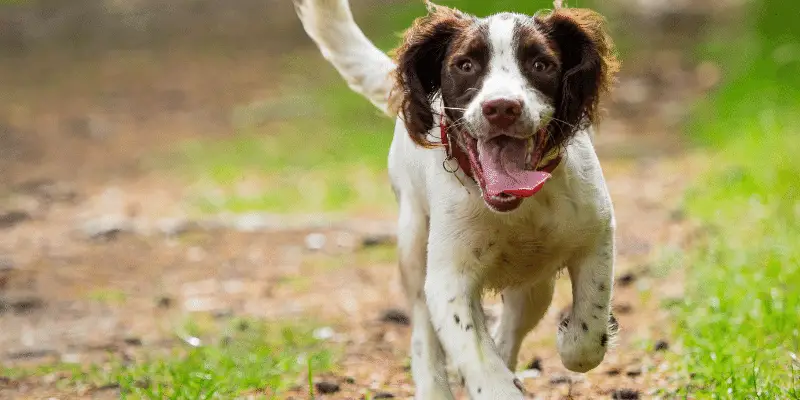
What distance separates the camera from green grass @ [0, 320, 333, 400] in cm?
425

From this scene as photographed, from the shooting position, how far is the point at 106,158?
1059cm

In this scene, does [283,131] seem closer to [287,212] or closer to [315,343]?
[287,212]

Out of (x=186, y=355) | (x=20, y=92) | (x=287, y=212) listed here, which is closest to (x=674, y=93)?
(x=287, y=212)

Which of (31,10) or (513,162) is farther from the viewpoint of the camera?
(31,10)

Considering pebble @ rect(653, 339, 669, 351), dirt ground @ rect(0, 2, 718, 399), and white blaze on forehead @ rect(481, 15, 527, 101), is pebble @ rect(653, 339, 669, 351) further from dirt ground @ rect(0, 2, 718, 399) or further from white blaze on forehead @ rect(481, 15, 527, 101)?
white blaze on forehead @ rect(481, 15, 527, 101)

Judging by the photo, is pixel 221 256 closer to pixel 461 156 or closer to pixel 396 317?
pixel 396 317

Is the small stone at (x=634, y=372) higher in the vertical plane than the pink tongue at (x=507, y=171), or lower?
lower

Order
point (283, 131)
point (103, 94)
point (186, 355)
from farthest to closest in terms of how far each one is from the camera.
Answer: point (103, 94), point (283, 131), point (186, 355)

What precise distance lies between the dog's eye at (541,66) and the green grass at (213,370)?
125 centimetres

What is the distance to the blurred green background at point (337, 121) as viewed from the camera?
509cm

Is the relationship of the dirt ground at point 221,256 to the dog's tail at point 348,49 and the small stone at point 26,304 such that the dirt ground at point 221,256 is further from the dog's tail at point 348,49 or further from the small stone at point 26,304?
the dog's tail at point 348,49

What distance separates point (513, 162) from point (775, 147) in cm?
464

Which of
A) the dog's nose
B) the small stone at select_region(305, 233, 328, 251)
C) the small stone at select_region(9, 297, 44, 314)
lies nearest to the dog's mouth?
the dog's nose

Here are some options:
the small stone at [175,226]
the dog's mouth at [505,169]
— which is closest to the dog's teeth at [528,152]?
the dog's mouth at [505,169]
